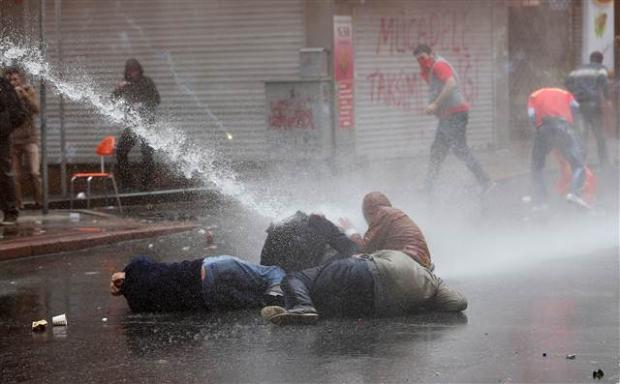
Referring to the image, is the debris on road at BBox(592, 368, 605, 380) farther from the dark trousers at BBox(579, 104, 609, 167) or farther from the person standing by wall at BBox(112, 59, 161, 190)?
the dark trousers at BBox(579, 104, 609, 167)

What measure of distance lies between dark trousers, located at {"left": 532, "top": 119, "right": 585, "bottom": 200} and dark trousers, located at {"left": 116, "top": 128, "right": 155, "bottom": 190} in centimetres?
510

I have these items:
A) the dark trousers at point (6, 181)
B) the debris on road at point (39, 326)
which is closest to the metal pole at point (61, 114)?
the dark trousers at point (6, 181)

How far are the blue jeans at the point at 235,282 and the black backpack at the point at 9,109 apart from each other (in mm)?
5227

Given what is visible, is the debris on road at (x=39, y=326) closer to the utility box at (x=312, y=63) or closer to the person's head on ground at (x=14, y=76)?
the person's head on ground at (x=14, y=76)

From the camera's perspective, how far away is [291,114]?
57.2 ft

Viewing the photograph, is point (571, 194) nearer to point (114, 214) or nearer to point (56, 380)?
point (114, 214)

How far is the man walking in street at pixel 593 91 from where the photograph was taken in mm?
19188

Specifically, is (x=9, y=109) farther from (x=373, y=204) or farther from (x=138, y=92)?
(x=373, y=204)

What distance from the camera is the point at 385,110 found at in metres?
20.3

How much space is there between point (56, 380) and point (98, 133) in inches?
505

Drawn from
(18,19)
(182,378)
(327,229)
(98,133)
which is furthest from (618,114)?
(182,378)

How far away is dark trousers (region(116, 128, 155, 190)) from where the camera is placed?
17.0 m

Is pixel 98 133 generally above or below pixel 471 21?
below

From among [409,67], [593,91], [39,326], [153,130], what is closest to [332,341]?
[39,326]
